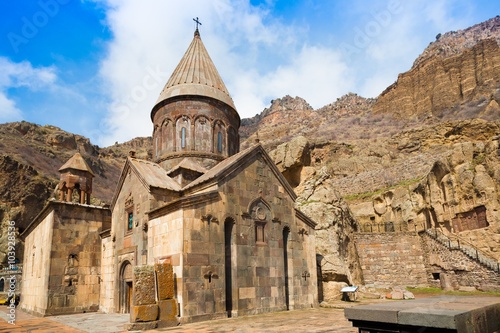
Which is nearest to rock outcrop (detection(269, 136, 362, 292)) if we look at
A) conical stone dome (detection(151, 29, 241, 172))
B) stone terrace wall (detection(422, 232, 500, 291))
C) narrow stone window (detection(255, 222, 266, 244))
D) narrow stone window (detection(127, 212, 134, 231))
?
stone terrace wall (detection(422, 232, 500, 291))

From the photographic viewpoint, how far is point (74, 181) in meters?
15.6

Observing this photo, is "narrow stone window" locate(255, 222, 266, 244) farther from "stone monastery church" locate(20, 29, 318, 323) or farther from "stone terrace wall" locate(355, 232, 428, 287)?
"stone terrace wall" locate(355, 232, 428, 287)

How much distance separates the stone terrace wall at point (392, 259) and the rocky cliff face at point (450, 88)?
97.1 feet

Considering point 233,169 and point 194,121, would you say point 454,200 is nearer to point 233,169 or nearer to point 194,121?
point 194,121

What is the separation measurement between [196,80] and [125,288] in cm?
910

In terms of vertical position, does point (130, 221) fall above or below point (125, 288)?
above

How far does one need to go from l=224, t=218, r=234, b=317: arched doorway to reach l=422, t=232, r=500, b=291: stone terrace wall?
12743 millimetres

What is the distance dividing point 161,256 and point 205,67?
1024cm

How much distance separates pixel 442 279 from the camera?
60.9 feet

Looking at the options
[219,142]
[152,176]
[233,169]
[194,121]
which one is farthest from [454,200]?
[152,176]

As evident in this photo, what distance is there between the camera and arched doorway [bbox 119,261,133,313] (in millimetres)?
11867

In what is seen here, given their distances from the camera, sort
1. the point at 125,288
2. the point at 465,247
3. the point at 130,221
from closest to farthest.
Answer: the point at 125,288
the point at 130,221
the point at 465,247

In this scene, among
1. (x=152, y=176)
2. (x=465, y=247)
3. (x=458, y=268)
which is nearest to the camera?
(x=152, y=176)

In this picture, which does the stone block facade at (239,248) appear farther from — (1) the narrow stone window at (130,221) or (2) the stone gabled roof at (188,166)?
(2) the stone gabled roof at (188,166)
